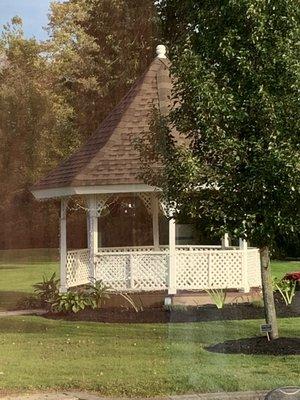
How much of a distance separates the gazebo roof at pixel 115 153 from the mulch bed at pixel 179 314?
2418 millimetres

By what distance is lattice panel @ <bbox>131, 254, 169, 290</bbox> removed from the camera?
46.8 feet

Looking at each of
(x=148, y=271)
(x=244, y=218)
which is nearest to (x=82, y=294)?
(x=148, y=271)

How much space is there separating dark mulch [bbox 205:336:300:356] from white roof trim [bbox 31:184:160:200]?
5010mm

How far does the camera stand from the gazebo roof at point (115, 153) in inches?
565

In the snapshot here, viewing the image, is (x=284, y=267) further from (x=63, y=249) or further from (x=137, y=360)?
(x=137, y=360)

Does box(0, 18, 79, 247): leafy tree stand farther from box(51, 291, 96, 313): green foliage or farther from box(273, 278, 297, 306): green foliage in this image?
box(273, 278, 297, 306): green foliage

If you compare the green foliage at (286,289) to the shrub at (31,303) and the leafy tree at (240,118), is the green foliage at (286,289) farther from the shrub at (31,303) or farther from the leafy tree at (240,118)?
the leafy tree at (240,118)

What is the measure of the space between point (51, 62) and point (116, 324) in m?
4.77

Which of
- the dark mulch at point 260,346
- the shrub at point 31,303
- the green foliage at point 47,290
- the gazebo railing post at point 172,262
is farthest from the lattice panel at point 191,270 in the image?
the dark mulch at point 260,346

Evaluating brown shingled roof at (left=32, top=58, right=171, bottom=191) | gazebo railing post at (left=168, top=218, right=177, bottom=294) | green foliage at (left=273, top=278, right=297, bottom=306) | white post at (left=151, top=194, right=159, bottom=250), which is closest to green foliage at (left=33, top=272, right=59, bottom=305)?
brown shingled roof at (left=32, top=58, right=171, bottom=191)

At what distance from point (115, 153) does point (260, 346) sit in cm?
674

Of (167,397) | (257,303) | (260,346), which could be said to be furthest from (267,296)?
(257,303)

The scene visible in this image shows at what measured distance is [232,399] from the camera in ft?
21.7

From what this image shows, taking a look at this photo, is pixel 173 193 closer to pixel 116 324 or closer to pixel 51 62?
pixel 116 324
